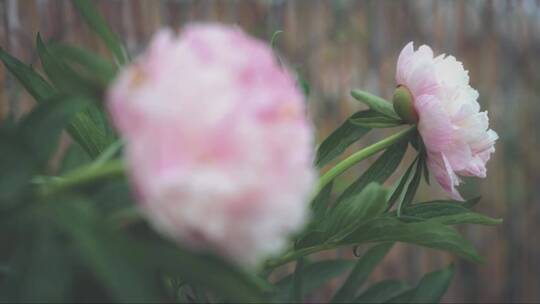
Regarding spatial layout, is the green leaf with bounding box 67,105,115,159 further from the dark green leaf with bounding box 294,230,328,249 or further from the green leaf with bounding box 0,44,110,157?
the dark green leaf with bounding box 294,230,328,249

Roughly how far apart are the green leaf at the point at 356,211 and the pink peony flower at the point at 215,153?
0.58 ft

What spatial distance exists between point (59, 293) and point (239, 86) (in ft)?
0.36

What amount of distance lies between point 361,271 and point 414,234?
0.23m

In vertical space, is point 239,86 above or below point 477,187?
above

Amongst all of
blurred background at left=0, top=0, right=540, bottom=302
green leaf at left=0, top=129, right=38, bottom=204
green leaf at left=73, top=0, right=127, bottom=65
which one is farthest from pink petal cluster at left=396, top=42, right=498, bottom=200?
blurred background at left=0, top=0, right=540, bottom=302

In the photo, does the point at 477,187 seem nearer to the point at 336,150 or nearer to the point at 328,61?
the point at 328,61

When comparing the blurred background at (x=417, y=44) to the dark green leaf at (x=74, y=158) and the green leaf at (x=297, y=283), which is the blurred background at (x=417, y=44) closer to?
the dark green leaf at (x=74, y=158)

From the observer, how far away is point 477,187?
7.89 feet

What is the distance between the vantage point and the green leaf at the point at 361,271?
79cm

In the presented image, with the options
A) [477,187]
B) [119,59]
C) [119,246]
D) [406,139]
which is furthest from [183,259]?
[477,187]

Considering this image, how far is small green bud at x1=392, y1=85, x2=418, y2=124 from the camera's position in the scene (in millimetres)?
626

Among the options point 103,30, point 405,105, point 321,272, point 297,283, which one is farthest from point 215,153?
point 321,272

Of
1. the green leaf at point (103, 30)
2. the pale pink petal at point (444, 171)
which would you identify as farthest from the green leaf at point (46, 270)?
the pale pink petal at point (444, 171)

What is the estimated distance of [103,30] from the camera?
0.52 meters
